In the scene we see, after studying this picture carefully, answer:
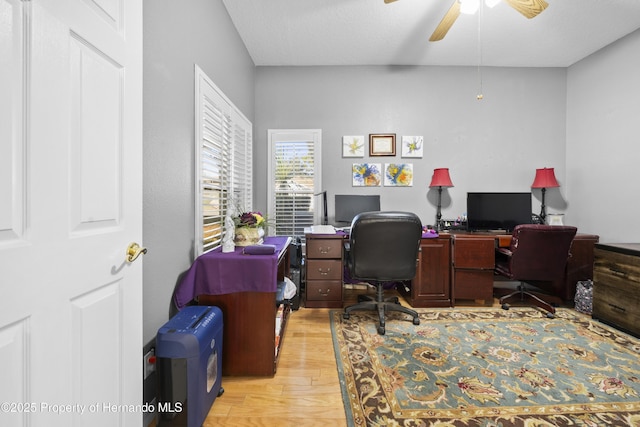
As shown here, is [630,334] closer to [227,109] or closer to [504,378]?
[504,378]

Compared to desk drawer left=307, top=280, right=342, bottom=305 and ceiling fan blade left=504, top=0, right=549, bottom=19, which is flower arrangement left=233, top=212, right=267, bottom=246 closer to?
desk drawer left=307, top=280, right=342, bottom=305

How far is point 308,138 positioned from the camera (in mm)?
3408

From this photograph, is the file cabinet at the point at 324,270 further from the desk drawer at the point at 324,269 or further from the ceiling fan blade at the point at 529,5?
the ceiling fan blade at the point at 529,5

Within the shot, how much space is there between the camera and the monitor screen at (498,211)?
10.3 ft

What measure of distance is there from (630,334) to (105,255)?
3.75 meters

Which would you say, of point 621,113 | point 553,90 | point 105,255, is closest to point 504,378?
point 105,255

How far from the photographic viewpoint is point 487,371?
1.77m

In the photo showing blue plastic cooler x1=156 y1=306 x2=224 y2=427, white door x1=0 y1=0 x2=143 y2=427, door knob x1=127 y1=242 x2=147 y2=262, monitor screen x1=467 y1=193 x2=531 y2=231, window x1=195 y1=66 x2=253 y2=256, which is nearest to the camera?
white door x1=0 y1=0 x2=143 y2=427

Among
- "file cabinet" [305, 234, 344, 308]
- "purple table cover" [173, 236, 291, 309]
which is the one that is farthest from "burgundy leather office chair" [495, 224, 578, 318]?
"purple table cover" [173, 236, 291, 309]

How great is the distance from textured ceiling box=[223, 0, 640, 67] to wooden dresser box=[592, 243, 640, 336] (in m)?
2.19

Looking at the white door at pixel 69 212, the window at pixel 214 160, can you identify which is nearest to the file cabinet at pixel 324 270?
the window at pixel 214 160

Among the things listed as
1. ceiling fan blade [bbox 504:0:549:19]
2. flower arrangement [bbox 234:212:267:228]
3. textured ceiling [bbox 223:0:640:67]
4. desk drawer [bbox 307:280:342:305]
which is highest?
textured ceiling [bbox 223:0:640:67]

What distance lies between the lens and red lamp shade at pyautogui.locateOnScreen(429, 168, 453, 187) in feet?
10.5

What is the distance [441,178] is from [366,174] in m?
0.91
